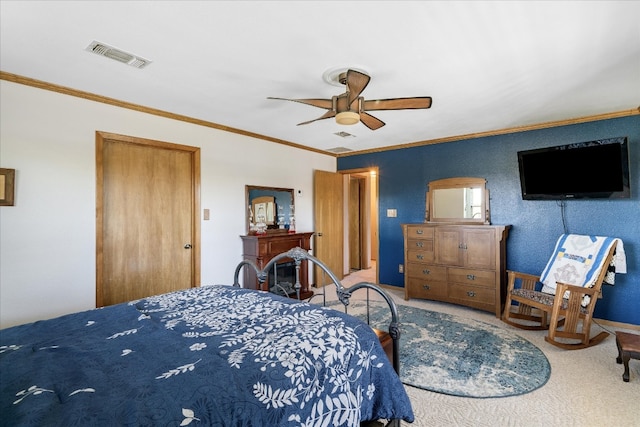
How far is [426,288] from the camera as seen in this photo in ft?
13.9

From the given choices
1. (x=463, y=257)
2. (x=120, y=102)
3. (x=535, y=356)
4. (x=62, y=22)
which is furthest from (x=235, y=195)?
(x=535, y=356)

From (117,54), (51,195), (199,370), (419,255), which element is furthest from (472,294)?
(51,195)

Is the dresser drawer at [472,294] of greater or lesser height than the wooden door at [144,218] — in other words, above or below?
below

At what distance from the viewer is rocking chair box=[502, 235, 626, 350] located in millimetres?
2814

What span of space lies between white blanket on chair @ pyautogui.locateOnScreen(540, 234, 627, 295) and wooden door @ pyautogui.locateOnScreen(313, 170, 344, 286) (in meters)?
3.04

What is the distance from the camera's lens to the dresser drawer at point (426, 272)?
4117 millimetres

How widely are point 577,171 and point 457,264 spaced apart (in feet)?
5.53

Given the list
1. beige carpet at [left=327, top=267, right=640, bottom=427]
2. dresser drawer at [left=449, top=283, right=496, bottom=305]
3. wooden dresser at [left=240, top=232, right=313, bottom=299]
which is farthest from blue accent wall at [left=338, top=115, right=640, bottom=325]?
A: wooden dresser at [left=240, top=232, right=313, bottom=299]

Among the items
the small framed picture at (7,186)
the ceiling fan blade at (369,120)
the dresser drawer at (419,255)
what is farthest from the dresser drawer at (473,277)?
the small framed picture at (7,186)

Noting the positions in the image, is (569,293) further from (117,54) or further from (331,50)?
(117,54)

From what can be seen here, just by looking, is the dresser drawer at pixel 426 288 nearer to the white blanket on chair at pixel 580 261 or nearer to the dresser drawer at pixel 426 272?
the dresser drawer at pixel 426 272

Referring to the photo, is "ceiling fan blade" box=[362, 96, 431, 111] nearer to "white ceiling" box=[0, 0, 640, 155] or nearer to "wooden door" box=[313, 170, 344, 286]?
"white ceiling" box=[0, 0, 640, 155]

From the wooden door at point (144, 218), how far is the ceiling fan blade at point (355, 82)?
2.21m

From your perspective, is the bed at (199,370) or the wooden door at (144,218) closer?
the bed at (199,370)
